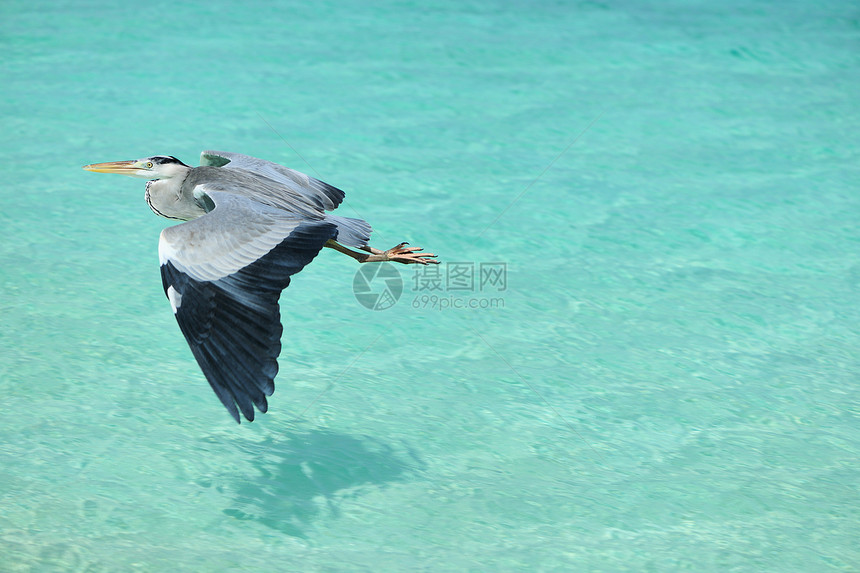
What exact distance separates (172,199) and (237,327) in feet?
3.90

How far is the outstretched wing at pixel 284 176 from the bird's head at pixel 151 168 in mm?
257

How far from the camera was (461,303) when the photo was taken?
241 inches

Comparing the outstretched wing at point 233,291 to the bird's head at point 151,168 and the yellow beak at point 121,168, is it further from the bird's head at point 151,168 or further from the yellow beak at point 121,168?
the yellow beak at point 121,168

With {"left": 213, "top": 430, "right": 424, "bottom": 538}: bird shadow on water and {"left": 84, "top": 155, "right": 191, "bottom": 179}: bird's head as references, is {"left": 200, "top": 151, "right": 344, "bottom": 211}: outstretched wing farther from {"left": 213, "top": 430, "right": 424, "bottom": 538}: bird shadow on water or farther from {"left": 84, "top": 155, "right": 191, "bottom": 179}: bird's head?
{"left": 213, "top": 430, "right": 424, "bottom": 538}: bird shadow on water

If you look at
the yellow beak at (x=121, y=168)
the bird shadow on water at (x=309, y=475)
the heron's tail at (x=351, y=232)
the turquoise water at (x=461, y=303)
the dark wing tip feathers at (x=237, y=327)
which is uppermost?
the yellow beak at (x=121, y=168)

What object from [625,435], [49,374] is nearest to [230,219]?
[49,374]

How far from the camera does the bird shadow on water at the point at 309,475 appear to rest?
164 inches

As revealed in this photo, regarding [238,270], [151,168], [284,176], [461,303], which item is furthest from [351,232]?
[461,303]

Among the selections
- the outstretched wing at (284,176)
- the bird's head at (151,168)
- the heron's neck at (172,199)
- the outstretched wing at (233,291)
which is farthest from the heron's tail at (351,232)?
the bird's head at (151,168)

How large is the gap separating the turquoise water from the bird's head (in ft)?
3.55

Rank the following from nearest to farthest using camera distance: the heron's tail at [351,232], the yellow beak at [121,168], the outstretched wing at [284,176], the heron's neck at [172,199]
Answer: the heron's tail at [351,232]
the heron's neck at [172,199]
the yellow beak at [121,168]
the outstretched wing at [284,176]

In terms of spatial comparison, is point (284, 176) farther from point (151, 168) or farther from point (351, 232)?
point (351, 232)

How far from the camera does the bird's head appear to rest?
4559 mm

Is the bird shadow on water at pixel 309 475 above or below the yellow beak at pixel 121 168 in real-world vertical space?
below
